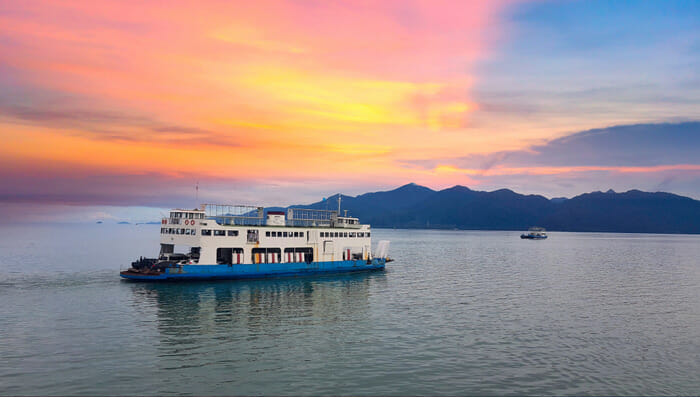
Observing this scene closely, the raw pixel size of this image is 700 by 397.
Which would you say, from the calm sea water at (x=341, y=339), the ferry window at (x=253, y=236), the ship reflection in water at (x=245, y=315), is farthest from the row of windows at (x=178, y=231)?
the ferry window at (x=253, y=236)

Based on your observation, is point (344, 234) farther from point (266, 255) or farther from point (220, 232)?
point (220, 232)

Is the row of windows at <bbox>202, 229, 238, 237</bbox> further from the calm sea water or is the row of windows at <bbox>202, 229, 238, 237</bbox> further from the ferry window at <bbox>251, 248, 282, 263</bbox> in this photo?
the calm sea water

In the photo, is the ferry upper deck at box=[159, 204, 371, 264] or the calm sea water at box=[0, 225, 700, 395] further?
the ferry upper deck at box=[159, 204, 371, 264]

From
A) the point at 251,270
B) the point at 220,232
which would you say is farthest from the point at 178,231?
the point at 251,270

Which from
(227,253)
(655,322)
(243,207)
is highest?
(243,207)

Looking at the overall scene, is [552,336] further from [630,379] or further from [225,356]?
[225,356]

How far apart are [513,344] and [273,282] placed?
134ft

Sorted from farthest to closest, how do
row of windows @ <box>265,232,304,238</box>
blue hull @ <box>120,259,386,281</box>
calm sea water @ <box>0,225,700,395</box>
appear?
row of windows @ <box>265,232,304,238</box> < blue hull @ <box>120,259,386,281</box> < calm sea water @ <box>0,225,700,395</box>

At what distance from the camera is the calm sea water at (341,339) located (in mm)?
25344

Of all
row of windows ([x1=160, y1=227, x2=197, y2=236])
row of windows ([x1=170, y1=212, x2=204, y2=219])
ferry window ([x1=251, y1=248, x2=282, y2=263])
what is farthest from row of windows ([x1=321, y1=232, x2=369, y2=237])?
row of windows ([x1=160, y1=227, x2=197, y2=236])

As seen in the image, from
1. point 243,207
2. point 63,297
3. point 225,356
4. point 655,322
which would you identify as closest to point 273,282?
point 243,207

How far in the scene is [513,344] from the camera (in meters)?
33.6

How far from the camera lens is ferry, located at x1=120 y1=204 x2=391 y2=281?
62.2 metres

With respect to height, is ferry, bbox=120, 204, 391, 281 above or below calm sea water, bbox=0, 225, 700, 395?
above
